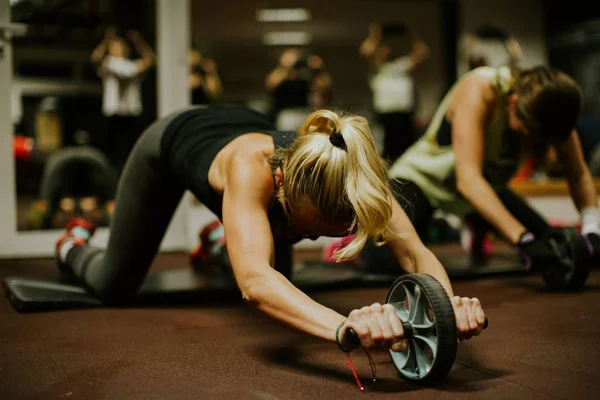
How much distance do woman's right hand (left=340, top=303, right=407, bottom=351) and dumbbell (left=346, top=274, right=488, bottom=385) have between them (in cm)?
1

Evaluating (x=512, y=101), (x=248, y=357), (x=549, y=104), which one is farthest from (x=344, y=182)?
(x=512, y=101)

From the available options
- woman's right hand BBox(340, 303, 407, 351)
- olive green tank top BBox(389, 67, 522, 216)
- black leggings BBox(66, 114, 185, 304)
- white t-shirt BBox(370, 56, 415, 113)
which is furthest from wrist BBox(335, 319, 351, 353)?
white t-shirt BBox(370, 56, 415, 113)

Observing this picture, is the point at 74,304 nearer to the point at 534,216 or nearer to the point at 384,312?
the point at 384,312

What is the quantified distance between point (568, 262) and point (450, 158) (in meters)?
0.67

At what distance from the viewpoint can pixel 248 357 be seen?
1.62 meters

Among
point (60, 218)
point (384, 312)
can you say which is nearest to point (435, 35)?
point (60, 218)

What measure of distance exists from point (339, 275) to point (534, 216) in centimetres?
89

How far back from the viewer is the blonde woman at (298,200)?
1.28 meters

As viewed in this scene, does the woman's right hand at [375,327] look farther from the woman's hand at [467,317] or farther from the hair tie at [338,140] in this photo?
the hair tie at [338,140]

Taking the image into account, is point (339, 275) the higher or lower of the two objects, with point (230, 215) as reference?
lower

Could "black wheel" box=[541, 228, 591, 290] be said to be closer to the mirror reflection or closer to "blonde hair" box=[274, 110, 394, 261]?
"blonde hair" box=[274, 110, 394, 261]

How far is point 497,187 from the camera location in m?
2.76

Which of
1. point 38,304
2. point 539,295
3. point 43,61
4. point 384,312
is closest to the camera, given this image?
point 384,312

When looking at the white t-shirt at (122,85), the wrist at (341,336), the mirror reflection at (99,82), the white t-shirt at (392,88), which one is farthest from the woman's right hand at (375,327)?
the white t-shirt at (392,88)
